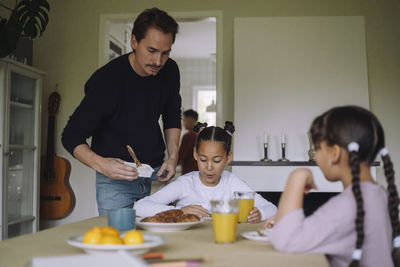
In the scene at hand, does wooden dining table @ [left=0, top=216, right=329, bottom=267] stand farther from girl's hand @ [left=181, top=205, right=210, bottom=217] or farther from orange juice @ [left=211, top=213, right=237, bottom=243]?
girl's hand @ [left=181, top=205, right=210, bottom=217]

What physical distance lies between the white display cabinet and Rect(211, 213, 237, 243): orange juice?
2.61 meters

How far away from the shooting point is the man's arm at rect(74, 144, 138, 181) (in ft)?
5.33

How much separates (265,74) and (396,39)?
1.18 meters

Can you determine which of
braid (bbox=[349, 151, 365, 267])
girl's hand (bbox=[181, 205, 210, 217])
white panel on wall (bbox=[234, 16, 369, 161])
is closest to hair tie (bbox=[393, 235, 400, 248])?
braid (bbox=[349, 151, 365, 267])

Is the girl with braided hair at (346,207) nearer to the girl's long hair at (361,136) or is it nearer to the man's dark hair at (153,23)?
the girl's long hair at (361,136)

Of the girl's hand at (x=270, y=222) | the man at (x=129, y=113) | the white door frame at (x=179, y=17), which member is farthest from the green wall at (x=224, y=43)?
the girl's hand at (x=270, y=222)

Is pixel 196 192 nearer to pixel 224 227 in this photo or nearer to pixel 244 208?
pixel 244 208

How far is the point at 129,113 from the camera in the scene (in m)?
1.95

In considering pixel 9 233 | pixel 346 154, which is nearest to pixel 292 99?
pixel 9 233

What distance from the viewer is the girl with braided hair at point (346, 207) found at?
→ 3.34 ft

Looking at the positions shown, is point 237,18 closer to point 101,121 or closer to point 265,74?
point 265,74

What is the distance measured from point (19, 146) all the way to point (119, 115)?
1918 mm

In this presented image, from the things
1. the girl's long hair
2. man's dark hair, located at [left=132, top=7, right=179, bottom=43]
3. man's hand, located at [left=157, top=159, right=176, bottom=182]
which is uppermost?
man's dark hair, located at [left=132, top=7, right=179, bottom=43]

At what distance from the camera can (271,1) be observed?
4051 mm
